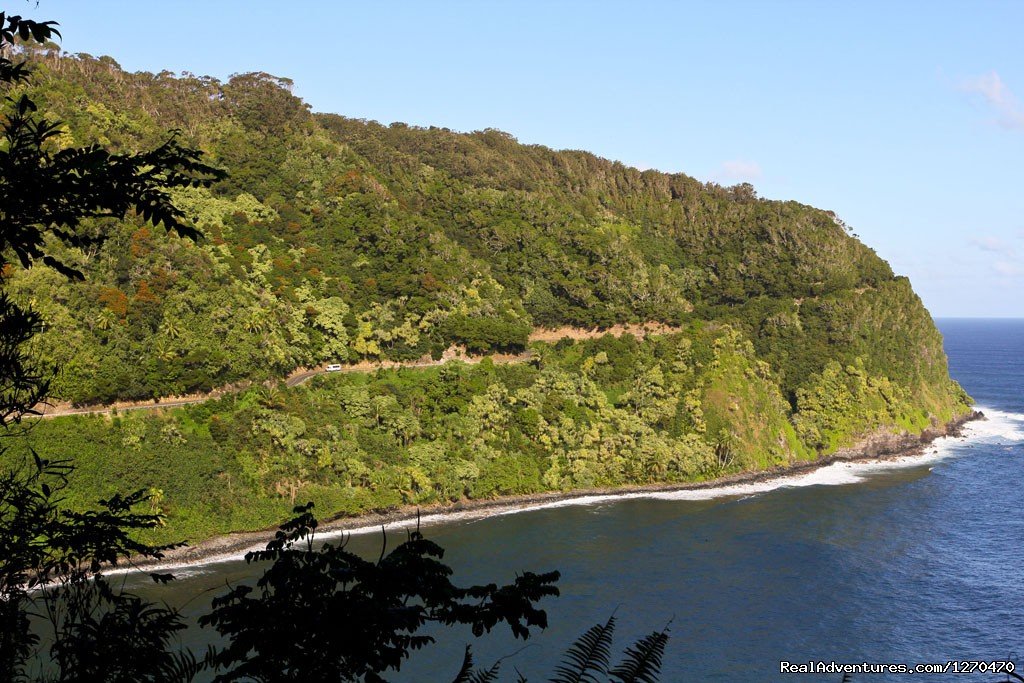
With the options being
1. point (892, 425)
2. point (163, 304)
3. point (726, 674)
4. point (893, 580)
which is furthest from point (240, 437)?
point (892, 425)

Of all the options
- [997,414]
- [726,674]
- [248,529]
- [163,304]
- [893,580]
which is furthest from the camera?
[997,414]

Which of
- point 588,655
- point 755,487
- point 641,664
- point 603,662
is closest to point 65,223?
point 588,655

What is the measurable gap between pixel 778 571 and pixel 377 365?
31.4m

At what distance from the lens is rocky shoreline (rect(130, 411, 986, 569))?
1934 inches

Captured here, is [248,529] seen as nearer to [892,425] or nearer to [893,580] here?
[893,580]

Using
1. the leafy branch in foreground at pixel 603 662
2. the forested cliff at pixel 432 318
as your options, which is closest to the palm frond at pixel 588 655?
the leafy branch in foreground at pixel 603 662

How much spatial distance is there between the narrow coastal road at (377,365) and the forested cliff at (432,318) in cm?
66

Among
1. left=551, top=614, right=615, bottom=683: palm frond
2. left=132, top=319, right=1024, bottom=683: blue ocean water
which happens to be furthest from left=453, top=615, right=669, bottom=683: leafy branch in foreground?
left=132, top=319, right=1024, bottom=683: blue ocean water

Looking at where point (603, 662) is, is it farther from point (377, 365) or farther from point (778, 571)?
point (377, 365)

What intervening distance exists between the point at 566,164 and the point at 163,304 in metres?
54.9

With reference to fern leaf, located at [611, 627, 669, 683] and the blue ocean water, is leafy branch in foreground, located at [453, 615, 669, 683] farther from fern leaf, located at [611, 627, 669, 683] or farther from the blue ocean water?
the blue ocean water

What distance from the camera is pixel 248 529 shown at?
5128cm

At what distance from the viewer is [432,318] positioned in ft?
228

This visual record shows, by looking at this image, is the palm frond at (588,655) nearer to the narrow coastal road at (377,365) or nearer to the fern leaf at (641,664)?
the fern leaf at (641,664)
